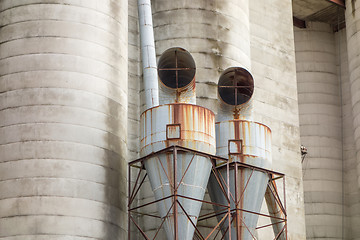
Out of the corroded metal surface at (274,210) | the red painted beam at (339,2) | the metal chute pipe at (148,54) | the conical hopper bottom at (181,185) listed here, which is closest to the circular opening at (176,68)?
the metal chute pipe at (148,54)

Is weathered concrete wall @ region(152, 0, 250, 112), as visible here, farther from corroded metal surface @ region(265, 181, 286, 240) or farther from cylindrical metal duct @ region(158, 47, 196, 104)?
corroded metal surface @ region(265, 181, 286, 240)

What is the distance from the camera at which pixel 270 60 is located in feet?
147

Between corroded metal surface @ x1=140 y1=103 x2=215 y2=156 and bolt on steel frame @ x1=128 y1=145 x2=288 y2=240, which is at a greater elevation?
corroded metal surface @ x1=140 y1=103 x2=215 y2=156

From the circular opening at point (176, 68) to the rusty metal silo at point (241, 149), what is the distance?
2402 millimetres

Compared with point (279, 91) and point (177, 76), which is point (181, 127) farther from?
point (279, 91)

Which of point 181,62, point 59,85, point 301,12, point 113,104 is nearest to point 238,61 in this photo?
point 181,62

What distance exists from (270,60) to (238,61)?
616 cm

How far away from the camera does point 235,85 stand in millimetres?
34844

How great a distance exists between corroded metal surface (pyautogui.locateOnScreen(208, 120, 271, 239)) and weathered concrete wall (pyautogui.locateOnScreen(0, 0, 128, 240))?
458cm

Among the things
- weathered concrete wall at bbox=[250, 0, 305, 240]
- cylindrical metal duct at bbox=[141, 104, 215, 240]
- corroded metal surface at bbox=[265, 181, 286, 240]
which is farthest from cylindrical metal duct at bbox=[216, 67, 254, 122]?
weathered concrete wall at bbox=[250, 0, 305, 240]

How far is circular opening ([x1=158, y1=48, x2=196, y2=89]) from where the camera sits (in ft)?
108

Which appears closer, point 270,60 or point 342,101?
point 270,60

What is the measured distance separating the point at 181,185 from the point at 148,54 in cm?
863

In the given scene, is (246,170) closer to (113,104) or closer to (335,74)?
(113,104)
